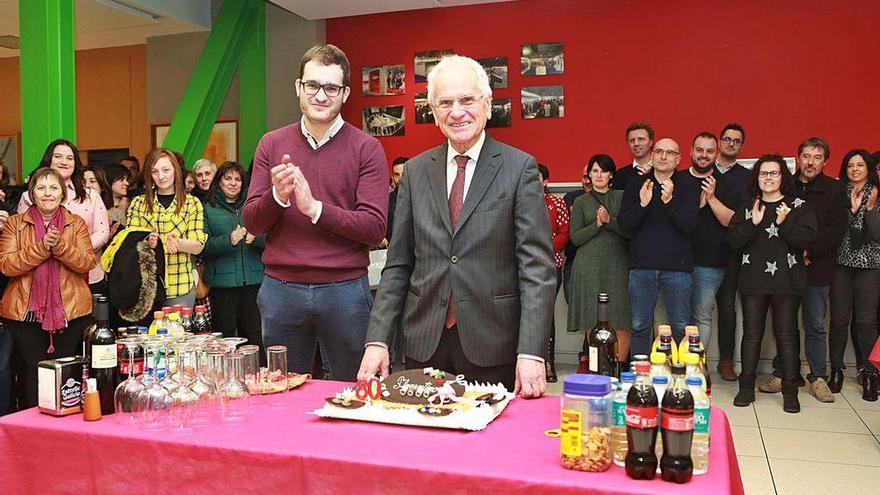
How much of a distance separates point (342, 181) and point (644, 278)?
124 inches

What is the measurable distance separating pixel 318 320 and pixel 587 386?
1.28 metres

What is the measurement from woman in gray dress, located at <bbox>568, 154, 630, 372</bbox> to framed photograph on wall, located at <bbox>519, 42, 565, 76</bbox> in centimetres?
234

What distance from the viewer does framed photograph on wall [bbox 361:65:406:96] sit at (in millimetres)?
8141

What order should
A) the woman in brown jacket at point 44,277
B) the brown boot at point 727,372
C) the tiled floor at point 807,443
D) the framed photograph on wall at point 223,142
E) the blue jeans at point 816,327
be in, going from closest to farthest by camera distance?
the tiled floor at point 807,443 < the woman in brown jacket at point 44,277 < the blue jeans at point 816,327 < the brown boot at point 727,372 < the framed photograph on wall at point 223,142

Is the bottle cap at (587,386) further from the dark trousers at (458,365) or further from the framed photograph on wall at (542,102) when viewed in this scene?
the framed photograph on wall at (542,102)

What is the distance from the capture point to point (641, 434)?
1472mm

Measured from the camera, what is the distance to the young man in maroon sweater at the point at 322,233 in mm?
2537

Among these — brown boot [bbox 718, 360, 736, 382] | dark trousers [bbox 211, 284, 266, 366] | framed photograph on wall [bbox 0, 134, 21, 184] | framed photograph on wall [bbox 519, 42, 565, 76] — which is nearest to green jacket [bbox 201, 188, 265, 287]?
dark trousers [bbox 211, 284, 266, 366]

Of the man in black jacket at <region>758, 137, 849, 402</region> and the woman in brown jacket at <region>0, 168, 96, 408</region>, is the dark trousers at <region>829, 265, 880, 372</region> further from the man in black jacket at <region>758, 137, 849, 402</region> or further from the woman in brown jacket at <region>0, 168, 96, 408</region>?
the woman in brown jacket at <region>0, 168, 96, 408</region>

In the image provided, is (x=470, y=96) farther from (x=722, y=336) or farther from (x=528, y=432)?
(x=722, y=336)

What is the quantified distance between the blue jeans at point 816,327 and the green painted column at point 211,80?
571cm

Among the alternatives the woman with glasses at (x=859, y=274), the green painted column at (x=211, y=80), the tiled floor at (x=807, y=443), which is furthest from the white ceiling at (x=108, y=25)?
the woman with glasses at (x=859, y=274)

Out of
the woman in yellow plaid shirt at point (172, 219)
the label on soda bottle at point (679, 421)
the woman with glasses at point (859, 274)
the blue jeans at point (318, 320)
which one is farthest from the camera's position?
the woman with glasses at point (859, 274)

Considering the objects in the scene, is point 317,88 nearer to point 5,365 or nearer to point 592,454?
point 592,454
